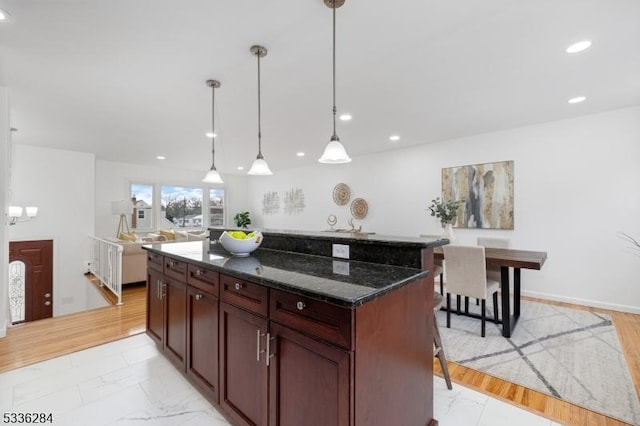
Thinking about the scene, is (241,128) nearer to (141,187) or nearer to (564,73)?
(564,73)

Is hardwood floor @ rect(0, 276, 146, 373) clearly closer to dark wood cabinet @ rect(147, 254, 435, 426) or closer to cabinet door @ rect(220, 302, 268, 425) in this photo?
dark wood cabinet @ rect(147, 254, 435, 426)

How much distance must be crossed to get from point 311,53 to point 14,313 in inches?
271

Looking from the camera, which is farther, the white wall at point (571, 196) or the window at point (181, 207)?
the window at point (181, 207)

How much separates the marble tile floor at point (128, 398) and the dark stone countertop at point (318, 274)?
0.93 meters

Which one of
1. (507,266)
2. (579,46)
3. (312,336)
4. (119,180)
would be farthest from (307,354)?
(119,180)

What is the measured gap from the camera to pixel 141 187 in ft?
23.7

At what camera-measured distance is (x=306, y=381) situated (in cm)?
120

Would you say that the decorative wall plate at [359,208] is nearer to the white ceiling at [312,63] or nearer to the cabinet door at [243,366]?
the white ceiling at [312,63]

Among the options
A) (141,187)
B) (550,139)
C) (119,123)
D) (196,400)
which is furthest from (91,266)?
(550,139)

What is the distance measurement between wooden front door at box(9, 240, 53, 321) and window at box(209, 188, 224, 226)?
150 inches

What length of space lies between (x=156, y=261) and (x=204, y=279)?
922mm

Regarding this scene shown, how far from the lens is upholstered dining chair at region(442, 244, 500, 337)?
284 cm

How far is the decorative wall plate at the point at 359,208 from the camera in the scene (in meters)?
6.02

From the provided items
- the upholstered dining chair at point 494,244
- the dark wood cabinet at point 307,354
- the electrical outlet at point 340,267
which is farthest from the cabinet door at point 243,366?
the upholstered dining chair at point 494,244
